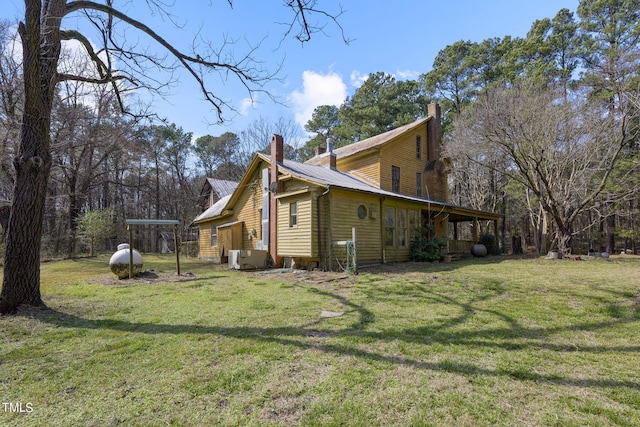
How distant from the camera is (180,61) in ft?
21.0

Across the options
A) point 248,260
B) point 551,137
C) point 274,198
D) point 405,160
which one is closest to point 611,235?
point 551,137

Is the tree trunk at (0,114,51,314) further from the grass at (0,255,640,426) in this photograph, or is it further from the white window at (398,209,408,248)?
the white window at (398,209,408,248)

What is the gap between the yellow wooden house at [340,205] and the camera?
1194 cm

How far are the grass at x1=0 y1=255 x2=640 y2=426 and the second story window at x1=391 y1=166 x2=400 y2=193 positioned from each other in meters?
10.9

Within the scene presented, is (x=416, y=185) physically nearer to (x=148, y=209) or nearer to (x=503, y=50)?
(x=503, y=50)

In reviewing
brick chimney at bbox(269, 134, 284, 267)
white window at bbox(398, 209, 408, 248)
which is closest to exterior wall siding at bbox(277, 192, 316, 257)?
brick chimney at bbox(269, 134, 284, 267)

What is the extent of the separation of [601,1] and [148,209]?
1778 inches

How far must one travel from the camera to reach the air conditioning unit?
12977 mm

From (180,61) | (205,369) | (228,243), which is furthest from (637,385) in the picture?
(228,243)

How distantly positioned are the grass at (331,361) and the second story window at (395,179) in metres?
10.9

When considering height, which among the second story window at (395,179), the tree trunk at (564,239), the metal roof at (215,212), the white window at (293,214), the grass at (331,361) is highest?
the second story window at (395,179)

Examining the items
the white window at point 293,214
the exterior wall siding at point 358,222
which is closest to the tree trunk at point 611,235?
the exterior wall siding at point 358,222

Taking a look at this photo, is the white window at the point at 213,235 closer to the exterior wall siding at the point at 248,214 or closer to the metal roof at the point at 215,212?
the metal roof at the point at 215,212

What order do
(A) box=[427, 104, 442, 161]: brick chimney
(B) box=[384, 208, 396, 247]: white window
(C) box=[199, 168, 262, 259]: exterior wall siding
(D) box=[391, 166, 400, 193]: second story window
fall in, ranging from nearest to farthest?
(B) box=[384, 208, 396, 247]: white window < (C) box=[199, 168, 262, 259]: exterior wall siding < (D) box=[391, 166, 400, 193]: second story window < (A) box=[427, 104, 442, 161]: brick chimney
